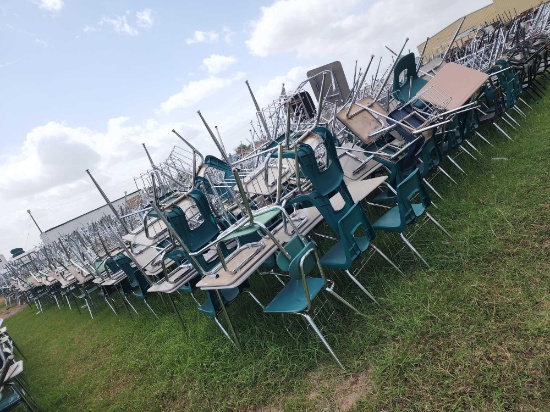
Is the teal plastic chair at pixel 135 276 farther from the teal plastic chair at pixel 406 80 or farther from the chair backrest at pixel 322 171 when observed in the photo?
the teal plastic chair at pixel 406 80

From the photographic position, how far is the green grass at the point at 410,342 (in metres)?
1.84

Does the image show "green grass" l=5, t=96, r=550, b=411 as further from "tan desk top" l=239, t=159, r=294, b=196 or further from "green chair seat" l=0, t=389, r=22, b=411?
"tan desk top" l=239, t=159, r=294, b=196

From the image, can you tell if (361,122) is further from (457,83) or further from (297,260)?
(297,260)

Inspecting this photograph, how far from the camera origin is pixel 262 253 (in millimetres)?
2582

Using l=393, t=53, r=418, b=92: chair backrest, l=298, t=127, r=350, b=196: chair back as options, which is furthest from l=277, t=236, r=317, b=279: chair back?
l=393, t=53, r=418, b=92: chair backrest

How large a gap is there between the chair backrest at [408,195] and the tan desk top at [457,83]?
1.59 meters

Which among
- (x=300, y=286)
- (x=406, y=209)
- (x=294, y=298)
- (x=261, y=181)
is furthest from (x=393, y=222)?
(x=261, y=181)

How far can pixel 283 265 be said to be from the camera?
98.0 inches

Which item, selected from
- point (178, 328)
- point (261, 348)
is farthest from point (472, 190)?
point (178, 328)

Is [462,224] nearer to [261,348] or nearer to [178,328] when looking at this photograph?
[261,348]

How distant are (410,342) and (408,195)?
1.12 meters

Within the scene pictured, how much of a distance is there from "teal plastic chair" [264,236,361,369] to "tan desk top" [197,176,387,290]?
0.18 meters

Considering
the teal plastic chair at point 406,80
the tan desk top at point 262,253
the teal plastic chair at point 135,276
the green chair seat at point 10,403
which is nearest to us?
the tan desk top at point 262,253

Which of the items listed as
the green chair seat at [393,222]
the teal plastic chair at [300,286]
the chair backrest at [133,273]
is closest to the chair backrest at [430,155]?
the green chair seat at [393,222]
